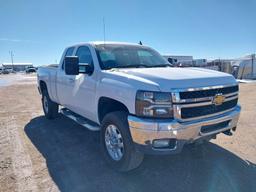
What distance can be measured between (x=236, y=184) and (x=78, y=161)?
99.2 inches

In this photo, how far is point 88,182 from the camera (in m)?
3.50

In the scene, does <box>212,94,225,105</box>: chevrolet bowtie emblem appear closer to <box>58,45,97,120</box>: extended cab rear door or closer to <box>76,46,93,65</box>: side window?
<box>58,45,97,120</box>: extended cab rear door

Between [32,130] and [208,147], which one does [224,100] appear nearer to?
[208,147]

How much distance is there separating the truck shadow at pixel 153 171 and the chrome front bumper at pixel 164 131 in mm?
587

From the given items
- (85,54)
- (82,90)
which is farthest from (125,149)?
(85,54)

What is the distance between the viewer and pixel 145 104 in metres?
3.16

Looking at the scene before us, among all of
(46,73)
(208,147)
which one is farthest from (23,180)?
(46,73)

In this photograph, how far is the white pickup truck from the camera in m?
3.14

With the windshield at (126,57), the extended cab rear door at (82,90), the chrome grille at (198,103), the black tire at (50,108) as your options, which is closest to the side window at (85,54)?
the extended cab rear door at (82,90)

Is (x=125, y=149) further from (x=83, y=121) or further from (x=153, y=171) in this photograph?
(x=83, y=121)

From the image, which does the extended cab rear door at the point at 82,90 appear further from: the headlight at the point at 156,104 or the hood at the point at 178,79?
the headlight at the point at 156,104

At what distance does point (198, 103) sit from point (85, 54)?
2.64 metres

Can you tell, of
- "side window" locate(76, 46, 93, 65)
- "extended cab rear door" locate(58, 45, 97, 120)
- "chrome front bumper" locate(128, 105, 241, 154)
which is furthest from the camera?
"side window" locate(76, 46, 93, 65)

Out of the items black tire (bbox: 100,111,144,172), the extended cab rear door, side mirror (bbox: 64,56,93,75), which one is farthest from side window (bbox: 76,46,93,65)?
black tire (bbox: 100,111,144,172)
